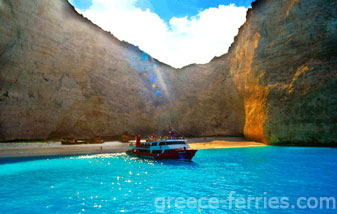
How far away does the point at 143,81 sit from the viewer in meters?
58.2

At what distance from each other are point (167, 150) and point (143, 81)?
38247mm

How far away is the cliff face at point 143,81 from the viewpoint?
109ft

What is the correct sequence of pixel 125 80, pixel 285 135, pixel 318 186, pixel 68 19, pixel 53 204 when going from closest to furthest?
pixel 53 204, pixel 318 186, pixel 285 135, pixel 68 19, pixel 125 80

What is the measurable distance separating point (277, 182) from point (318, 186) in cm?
206

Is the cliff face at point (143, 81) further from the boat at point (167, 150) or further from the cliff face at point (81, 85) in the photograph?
the boat at point (167, 150)

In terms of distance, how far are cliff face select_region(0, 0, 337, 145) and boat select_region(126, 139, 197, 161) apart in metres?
22.6

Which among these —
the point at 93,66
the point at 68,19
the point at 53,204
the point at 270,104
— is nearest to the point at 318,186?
the point at 53,204

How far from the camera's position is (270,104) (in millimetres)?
38250

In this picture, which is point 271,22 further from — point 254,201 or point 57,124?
point 57,124

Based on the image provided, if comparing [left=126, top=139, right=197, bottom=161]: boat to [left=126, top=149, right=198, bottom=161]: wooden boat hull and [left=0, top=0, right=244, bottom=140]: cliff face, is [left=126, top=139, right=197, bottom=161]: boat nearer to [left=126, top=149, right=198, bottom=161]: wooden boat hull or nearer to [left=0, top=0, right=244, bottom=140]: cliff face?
[left=126, top=149, right=198, bottom=161]: wooden boat hull

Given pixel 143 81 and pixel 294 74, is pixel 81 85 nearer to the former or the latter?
pixel 143 81

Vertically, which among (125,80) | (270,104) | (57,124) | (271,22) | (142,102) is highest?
(271,22)

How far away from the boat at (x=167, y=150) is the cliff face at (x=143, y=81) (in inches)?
890

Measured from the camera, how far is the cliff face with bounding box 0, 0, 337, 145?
33344mm
